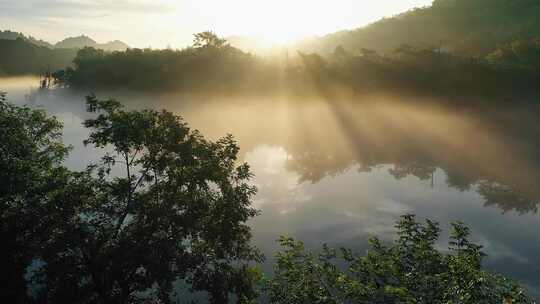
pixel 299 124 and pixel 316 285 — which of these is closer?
pixel 316 285

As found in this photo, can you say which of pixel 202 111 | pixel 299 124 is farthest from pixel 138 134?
pixel 202 111

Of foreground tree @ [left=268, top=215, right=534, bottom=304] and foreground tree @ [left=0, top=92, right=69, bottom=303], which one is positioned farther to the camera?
foreground tree @ [left=0, top=92, right=69, bottom=303]

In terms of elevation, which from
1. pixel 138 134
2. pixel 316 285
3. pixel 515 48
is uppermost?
pixel 515 48

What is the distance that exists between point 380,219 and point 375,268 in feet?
108

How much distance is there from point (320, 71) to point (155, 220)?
120109 mm

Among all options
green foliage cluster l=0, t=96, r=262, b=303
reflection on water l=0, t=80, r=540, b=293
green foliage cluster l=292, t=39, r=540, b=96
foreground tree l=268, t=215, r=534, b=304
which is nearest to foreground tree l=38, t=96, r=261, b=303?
green foliage cluster l=0, t=96, r=262, b=303

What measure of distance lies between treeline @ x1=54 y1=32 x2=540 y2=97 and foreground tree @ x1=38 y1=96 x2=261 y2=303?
117m

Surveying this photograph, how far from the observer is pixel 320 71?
448 feet

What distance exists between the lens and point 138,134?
22.4 m

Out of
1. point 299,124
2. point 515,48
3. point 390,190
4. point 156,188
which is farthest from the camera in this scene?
point 515,48

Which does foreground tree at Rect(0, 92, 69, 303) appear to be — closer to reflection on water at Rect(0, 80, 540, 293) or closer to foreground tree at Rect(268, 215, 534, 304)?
foreground tree at Rect(268, 215, 534, 304)

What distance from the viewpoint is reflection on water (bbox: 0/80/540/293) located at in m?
47.6

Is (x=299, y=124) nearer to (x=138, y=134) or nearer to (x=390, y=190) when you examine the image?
(x=390, y=190)

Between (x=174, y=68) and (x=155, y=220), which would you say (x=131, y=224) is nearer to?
(x=155, y=220)
